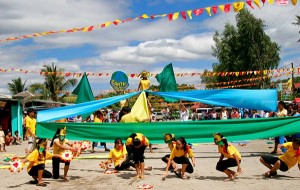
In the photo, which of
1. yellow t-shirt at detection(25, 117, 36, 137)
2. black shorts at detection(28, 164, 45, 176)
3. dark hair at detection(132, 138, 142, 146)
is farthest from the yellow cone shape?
black shorts at detection(28, 164, 45, 176)

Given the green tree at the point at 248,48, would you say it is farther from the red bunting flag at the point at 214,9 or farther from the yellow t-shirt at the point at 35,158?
the yellow t-shirt at the point at 35,158

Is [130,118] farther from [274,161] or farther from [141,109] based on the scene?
[274,161]

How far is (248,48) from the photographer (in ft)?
126

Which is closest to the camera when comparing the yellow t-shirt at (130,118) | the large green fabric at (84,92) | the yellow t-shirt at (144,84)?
the yellow t-shirt at (130,118)

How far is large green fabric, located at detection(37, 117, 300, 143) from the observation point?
1095cm

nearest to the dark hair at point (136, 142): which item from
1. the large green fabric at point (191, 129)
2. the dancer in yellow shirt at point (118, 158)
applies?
the dancer in yellow shirt at point (118, 158)

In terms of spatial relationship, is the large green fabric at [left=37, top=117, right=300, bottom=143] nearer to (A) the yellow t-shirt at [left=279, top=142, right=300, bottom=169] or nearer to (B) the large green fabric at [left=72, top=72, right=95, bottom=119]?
(B) the large green fabric at [left=72, top=72, right=95, bottom=119]

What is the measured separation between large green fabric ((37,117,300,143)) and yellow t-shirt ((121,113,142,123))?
23cm

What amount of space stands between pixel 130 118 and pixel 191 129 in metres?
1.78

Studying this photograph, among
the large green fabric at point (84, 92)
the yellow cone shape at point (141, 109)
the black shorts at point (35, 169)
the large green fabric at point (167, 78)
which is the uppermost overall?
the large green fabric at point (167, 78)

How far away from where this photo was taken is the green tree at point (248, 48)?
1501 inches

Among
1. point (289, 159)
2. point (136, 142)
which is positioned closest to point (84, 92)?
point (136, 142)

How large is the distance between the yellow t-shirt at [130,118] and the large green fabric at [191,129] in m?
0.23

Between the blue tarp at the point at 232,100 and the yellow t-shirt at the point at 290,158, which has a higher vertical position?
the blue tarp at the point at 232,100
